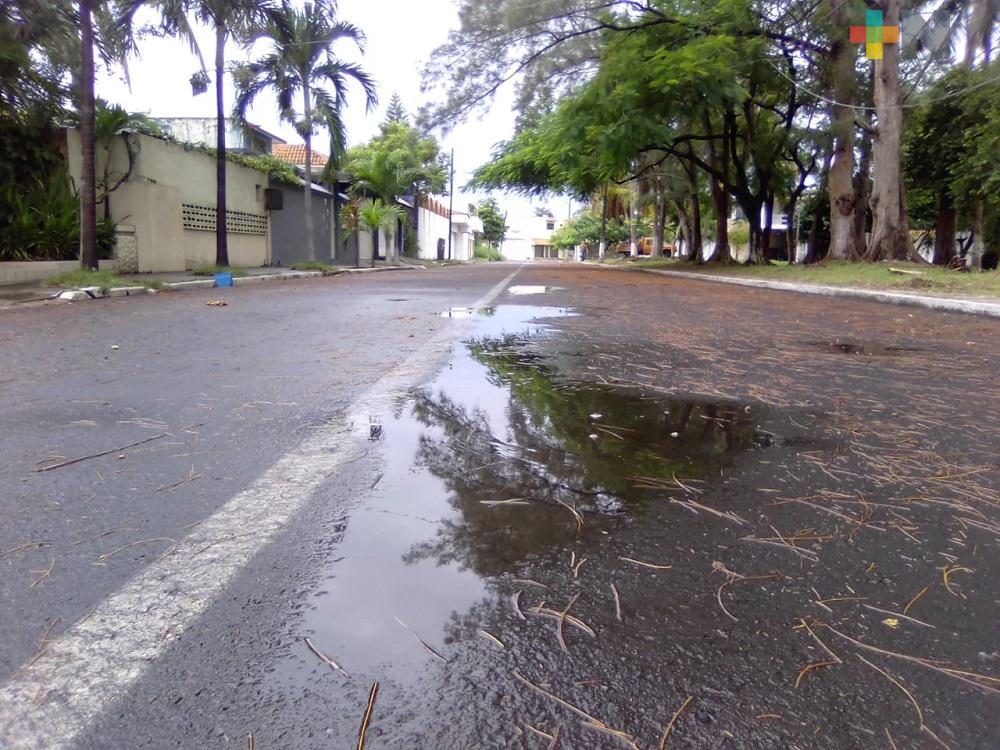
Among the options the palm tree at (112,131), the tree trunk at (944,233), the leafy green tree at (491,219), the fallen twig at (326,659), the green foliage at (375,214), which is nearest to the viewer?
the fallen twig at (326,659)

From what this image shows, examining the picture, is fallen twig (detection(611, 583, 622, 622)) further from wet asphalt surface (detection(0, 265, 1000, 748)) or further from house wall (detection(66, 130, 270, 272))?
house wall (detection(66, 130, 270, 272))

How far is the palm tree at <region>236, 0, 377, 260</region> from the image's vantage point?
19094 millimetres

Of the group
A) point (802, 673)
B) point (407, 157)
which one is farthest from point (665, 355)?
point (407, 157)

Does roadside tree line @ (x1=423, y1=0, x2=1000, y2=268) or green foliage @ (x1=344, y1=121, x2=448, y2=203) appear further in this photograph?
green foliage @ (x1=344, y1=121, x2=448, y2=203)

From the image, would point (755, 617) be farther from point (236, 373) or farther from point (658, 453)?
point (236, 373)

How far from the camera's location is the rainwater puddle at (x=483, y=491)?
181cm

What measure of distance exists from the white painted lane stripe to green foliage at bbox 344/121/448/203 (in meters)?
20.1

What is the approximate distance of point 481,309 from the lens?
1002 cm

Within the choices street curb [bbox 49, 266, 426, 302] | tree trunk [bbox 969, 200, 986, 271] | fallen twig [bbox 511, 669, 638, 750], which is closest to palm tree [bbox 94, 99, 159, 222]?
street curb [bbox 49, 266, 426, 302]

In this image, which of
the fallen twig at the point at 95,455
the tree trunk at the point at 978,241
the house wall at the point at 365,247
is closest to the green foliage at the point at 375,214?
the house wall at the point at 365,247

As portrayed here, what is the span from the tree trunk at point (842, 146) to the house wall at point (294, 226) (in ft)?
56.5

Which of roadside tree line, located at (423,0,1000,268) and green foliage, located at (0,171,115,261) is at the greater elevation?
roadside tree line, located at (423,0,1000,268)

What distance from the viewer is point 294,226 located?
2639cm

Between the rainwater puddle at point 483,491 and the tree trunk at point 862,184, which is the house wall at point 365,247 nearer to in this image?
the tree trunk at point 862,184
